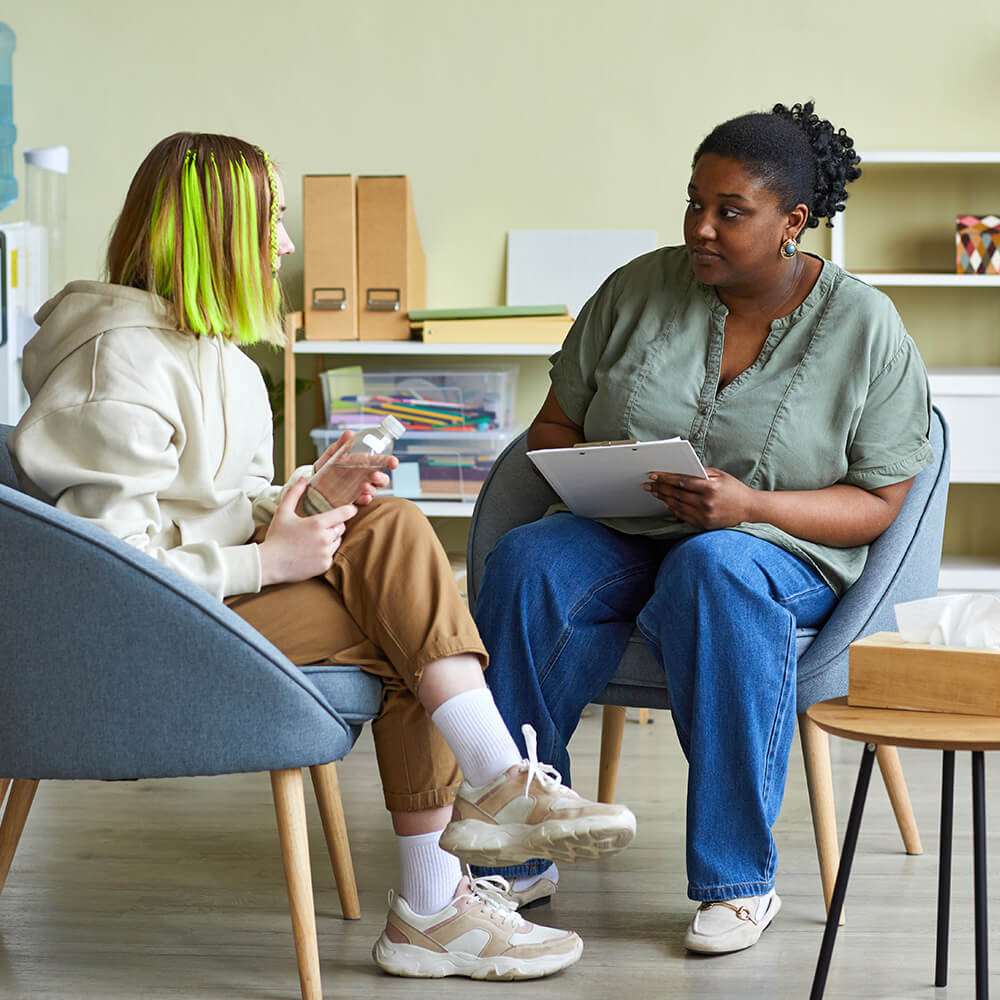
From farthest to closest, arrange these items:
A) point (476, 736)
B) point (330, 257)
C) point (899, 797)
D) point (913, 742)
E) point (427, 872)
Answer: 1. point (330, 257)
2. point (899, 797)
3. point (427, 872)
4. point (476, 736)
5. point (913, 742)

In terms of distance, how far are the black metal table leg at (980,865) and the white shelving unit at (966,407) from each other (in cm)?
177

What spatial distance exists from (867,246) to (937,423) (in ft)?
4.96

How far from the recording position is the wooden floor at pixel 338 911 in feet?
5.06

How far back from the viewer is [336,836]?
1.72 m

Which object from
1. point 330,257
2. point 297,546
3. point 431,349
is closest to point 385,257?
point 330,257

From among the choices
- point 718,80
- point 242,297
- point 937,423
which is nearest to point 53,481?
point 242,297

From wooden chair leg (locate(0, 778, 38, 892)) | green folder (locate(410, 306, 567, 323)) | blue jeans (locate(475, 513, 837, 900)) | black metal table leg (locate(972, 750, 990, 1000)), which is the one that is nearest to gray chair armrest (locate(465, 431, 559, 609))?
blue jeans (locate(475, 513, 837, 900))

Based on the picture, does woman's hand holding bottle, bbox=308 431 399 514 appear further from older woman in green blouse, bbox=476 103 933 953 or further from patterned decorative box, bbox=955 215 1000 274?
patterned decorative box, bbox=955 215 1000 274

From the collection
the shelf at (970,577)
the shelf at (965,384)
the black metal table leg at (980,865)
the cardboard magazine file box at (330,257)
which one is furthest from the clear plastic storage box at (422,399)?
the black metal table leg at (980,865)

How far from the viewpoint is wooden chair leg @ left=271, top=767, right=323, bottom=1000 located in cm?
142

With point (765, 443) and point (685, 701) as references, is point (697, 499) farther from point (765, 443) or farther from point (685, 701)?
point (685, 701)

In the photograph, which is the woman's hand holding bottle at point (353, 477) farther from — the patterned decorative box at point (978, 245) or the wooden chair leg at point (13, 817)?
the patterned decorative box at point (978, 245)

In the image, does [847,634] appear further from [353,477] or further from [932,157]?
[932,157]

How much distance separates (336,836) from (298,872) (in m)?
0.30
